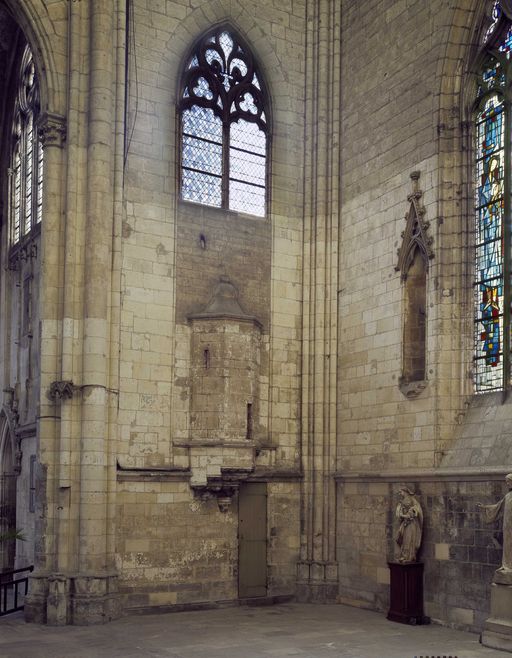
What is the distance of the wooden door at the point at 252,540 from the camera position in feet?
51.5

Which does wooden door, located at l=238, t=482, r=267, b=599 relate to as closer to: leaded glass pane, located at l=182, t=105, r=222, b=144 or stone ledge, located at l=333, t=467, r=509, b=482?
Answer: stone ledge, located at l=333, t=467, r=509, b=482

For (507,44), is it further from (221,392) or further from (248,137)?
(221,392)

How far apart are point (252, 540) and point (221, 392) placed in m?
2.54

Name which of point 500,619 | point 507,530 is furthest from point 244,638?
point 507,530

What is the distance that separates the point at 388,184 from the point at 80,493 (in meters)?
6.85

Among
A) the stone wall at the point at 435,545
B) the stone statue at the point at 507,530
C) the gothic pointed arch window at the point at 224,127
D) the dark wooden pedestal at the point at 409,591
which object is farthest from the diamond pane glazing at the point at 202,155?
the stone statue at the point at 507,530

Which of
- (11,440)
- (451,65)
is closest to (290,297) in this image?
(451,65)

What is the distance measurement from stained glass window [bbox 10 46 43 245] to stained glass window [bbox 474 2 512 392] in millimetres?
7850

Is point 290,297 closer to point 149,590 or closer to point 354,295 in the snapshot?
point 354,295

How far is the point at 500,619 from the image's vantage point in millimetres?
11656

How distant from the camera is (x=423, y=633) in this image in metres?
12.8

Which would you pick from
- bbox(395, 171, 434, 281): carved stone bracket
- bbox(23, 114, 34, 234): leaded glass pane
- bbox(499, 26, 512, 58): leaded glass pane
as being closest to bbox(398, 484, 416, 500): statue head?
bbox(395, 171, 434, 281): carved stone bracket

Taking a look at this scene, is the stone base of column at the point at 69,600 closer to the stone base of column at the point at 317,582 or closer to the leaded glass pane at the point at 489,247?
the stone base of column at the point at 317,582

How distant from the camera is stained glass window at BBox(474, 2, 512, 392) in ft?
44.3
